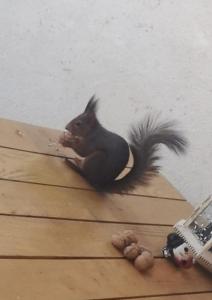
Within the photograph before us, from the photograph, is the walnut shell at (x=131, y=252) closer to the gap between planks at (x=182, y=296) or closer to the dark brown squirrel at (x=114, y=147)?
the gap between planks at (x=182, y=296)

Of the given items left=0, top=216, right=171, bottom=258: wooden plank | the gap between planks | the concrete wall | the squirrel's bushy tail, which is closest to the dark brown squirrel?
the squirrel's bushy tail

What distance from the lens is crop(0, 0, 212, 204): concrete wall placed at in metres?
1.27

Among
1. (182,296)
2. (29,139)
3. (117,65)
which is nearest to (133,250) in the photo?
(182,296)

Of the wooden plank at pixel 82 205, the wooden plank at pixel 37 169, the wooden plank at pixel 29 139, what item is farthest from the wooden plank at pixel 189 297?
the wooden plank at pixel 29 139

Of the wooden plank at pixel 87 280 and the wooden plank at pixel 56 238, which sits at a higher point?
the wooden plank at pixel 87 280

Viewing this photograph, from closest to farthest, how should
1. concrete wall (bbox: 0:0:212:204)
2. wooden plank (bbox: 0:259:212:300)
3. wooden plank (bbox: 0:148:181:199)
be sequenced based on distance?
wooden plank (bbox: 0:259:212:300) < wooden plank (bbox: 0:148:181:199) < concrete wall (bbox: 0:0:212:204)

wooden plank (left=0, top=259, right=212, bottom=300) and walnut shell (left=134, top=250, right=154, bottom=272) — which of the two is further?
walnut shell (left=134, top=250, right=154, bottom=272)

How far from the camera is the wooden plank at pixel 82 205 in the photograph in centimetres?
76

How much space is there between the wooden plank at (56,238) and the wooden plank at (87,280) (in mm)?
17

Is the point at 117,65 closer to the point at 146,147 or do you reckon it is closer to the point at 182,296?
the point at 146,147

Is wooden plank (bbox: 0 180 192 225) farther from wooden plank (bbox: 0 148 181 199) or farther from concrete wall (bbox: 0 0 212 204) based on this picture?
concrete wall (bbox: 0 0 212 204)

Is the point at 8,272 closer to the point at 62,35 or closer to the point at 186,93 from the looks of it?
the point at 186,93

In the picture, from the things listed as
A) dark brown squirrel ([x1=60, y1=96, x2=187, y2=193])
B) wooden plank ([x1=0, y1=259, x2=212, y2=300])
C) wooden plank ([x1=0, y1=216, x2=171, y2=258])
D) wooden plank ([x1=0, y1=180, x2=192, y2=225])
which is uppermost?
dark brown squirrel ([x1=60, y1=96, x2=187, y2=193])

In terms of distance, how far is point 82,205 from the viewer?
2.81 feet
